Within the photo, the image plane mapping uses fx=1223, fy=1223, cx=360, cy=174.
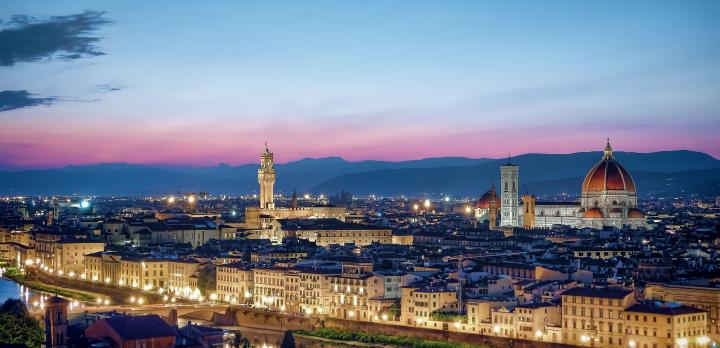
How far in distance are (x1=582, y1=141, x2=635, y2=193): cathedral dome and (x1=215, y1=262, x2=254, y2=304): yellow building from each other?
40.0m

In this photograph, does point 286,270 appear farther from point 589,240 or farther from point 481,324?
point 589,240

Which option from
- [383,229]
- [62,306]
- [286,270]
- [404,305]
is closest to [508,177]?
[383,229]

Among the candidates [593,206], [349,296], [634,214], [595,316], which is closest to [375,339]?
[349,296]

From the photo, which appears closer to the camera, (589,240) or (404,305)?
(404,305)

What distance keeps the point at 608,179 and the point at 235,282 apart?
42016 millimetres

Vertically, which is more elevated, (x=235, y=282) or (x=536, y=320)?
(x=235, y=282)

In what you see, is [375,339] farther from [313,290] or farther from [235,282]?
[235,282]

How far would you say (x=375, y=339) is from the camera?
49.8 meters

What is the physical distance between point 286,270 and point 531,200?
45281 millimetres

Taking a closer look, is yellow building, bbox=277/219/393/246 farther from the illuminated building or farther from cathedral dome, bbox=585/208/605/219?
cathedral dome, bbox=585/208/605/219

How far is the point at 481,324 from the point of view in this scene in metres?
46.7

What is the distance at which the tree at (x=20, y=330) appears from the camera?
40.8m

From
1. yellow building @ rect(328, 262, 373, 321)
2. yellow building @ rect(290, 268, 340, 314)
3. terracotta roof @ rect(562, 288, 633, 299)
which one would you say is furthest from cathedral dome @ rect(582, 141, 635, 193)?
terracotta roof @ rect(562, 288, 633, 299)

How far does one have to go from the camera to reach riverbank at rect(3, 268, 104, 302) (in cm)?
6656
